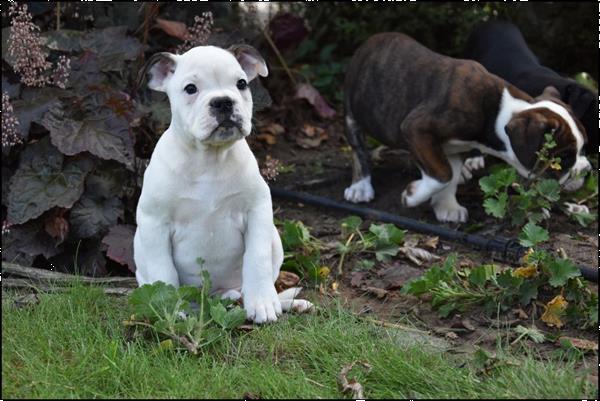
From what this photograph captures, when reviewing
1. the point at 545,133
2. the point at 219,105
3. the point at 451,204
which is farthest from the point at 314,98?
the point at 219,105

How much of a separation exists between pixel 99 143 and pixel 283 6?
372 cm

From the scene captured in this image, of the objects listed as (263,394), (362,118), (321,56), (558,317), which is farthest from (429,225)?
(321,56)

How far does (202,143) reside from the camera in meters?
4.03

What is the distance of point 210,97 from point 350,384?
1339 mm

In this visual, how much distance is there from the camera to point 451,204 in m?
6.03

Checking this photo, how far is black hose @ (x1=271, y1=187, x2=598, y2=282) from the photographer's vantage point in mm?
5176

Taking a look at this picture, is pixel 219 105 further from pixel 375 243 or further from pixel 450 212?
pixel 450 212

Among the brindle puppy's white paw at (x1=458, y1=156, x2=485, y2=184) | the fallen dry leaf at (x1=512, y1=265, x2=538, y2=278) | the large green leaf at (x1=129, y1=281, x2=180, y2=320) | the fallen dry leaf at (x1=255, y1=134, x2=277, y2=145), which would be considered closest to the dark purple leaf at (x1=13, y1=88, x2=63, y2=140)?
the large green leaf at (x1=129, y1=281, x2=180, y2=320)

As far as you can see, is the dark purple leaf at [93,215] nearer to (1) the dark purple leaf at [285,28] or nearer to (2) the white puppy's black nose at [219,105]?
(2) the white puppy's black nose at [219,105]

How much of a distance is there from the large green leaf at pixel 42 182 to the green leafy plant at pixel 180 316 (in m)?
1.33

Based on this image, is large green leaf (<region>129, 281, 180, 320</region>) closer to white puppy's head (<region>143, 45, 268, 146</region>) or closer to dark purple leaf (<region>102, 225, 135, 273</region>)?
white puppy's head (<region>143, 45, 268, 146</region>)

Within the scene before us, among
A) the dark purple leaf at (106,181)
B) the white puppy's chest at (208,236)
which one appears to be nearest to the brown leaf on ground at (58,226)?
the dark purple leaf at (106,181)

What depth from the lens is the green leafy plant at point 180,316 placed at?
3.76 meters

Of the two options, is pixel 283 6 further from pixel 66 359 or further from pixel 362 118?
pixel 66 359
